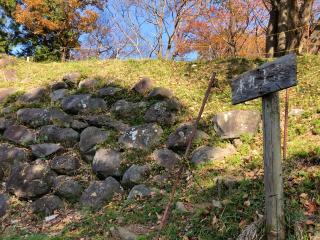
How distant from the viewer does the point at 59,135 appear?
761cm

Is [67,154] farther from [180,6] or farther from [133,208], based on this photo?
[180,6]

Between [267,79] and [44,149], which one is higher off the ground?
[267,79]

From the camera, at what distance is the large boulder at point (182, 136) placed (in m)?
6.45

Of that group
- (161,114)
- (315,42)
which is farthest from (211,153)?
(315,42)

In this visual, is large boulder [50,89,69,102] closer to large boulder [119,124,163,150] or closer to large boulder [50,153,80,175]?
large boulder [50,153,80,175]

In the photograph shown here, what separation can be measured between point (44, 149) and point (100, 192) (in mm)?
1959

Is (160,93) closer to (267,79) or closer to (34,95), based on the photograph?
(34,95)

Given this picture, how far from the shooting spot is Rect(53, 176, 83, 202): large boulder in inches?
244

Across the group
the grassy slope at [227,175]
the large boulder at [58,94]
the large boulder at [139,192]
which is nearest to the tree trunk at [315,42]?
the grassy slope at [227,175]

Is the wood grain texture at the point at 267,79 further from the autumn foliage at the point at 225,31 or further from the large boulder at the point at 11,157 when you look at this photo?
the autumn foliage at the point at 225,31

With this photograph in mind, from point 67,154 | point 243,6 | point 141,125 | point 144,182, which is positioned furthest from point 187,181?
point 243,6

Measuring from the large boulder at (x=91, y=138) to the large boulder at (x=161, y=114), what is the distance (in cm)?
95

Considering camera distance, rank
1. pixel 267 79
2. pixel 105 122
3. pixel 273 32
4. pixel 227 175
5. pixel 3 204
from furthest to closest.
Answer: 1. pixel 273 32
2. pixel 105 122
3. pixel 3 204
4. pixel 227 175
5. pixel 267 79

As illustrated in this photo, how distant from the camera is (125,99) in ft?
27.5
